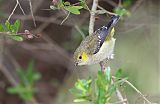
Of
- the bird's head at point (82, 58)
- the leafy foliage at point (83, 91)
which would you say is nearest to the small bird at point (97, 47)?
the bird's head at point (82, 58)

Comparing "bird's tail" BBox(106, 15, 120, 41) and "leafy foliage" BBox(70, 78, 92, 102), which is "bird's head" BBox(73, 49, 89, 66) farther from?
"leafy foliage" BBox(70, 78, 92, 102)

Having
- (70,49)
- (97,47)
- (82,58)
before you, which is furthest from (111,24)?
(70,49)

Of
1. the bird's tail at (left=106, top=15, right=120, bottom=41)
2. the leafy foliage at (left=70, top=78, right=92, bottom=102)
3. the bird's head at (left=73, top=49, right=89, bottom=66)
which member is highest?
the bird's tail at (left=106, top=15, right=120, bottom=41)

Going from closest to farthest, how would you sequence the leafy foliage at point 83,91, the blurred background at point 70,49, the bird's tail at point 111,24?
the leafy foliage at point 83,91, the bird's tail at point 111,24, the blurred background at point 70,49

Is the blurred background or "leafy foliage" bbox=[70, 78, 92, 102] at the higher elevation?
the blurred background

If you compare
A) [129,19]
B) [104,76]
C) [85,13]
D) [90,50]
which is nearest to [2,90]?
[85,13]

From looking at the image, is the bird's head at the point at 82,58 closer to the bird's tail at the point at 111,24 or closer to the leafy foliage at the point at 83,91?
the bird's tail at the point at 111,24

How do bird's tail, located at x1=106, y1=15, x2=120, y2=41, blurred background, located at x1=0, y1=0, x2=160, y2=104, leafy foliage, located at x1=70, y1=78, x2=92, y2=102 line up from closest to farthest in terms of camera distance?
1. leafy foliage, located at x1=70, y1=78, x2=92, y2=102
2. bird's tail, located at x1=106, y1=15, x2=120, y2=41
3. blurred background, located at x1=0, y1=0, x2=160, y2=104

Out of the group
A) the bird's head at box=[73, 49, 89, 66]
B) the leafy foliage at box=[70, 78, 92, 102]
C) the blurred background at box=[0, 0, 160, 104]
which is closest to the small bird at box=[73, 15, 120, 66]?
the bird's head at box=[73, 49, 89, 66]
